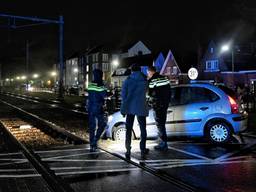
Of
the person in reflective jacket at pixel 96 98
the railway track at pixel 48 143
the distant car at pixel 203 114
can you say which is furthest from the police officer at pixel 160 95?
the distant car at pixel 203 114

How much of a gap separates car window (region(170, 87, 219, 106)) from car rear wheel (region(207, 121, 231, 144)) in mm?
640

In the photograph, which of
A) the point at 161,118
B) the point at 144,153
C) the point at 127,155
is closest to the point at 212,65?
the point at 161,118

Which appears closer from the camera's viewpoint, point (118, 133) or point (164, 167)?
point (164, 167)

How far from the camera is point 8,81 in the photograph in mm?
167500

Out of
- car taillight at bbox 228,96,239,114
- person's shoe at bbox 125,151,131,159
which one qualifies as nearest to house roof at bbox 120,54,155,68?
car taillight at bbox 228,96,239,114

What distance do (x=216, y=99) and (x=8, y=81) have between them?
16326cm

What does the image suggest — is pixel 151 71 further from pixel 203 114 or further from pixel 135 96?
pixel 203 114

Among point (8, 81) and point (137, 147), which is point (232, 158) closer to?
point (137, 147)

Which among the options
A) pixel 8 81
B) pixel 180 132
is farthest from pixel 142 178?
pixel 8 81

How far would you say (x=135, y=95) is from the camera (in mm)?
8859

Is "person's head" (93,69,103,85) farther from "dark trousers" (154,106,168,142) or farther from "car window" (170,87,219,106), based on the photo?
"car window" (170,87,219,106)

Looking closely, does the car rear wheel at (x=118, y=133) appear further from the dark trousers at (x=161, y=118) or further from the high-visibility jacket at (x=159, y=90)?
the high-visibility jacket at (x=159, y=90)

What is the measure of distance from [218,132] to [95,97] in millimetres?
3369

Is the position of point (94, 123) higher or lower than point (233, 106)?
lower
